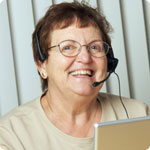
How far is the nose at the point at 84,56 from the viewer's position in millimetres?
1303

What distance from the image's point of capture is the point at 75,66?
4.36 ft

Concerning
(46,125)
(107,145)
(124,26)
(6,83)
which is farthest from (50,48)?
(124,26)

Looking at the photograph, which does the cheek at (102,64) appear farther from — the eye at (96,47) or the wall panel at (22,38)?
the wall panel at (22,38)

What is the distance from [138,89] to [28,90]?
718 millimetres

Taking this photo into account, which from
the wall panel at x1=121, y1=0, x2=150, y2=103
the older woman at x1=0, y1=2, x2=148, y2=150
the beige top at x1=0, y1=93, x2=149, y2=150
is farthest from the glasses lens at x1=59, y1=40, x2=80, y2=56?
the wall panel at x1=121, y1=0, x2=150, y2=103

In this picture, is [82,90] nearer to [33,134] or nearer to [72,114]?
[72,114]

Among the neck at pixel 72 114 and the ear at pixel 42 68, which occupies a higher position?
the ear at pixel 42 68

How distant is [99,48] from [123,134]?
0.62 meters

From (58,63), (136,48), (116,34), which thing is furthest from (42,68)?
(136,48)

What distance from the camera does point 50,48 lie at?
1.38 metres

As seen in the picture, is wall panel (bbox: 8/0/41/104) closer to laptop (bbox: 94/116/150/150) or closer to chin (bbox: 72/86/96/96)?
chin (bbox: 72/86/96/96)

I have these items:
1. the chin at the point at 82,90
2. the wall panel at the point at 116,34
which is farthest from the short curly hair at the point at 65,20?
the wall panel at the point at 116,34

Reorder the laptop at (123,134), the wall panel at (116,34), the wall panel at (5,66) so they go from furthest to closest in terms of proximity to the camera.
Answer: the wall panel at (116,34) → the wall panel at (5,66) → the laptop at (123,134)

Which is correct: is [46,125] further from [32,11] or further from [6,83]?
[32,11]
